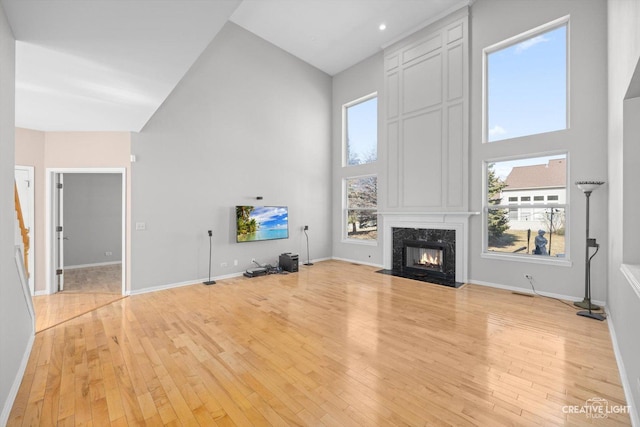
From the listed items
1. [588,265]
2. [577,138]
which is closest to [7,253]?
[588,265]

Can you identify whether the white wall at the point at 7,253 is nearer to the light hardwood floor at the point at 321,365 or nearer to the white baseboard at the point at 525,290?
the light hardwood floor at the point at 321,365

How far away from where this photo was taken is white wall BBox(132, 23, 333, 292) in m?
4.92

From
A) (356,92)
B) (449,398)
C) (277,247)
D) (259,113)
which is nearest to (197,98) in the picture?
(259,113)

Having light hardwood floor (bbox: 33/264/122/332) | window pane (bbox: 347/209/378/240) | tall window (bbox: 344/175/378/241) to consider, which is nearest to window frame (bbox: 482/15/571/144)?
tall window (bbox: 344/175/378/241)

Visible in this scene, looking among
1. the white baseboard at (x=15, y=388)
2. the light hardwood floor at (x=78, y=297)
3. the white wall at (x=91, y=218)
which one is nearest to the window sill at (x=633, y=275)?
the white baseboard at (x=15, y=388)

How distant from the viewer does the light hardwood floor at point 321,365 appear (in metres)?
1.91

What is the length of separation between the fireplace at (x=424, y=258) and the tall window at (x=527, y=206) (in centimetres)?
92

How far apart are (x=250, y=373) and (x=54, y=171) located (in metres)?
4.75

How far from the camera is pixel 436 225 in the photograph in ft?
18.9

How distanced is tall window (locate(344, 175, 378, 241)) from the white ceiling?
3.75 metres

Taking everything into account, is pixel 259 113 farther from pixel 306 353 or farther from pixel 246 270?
pixel 306 353

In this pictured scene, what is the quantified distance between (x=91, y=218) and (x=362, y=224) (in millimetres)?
6786

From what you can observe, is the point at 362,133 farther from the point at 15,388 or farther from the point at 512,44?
the point at 15,388

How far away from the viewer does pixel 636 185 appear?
92.8 inches
